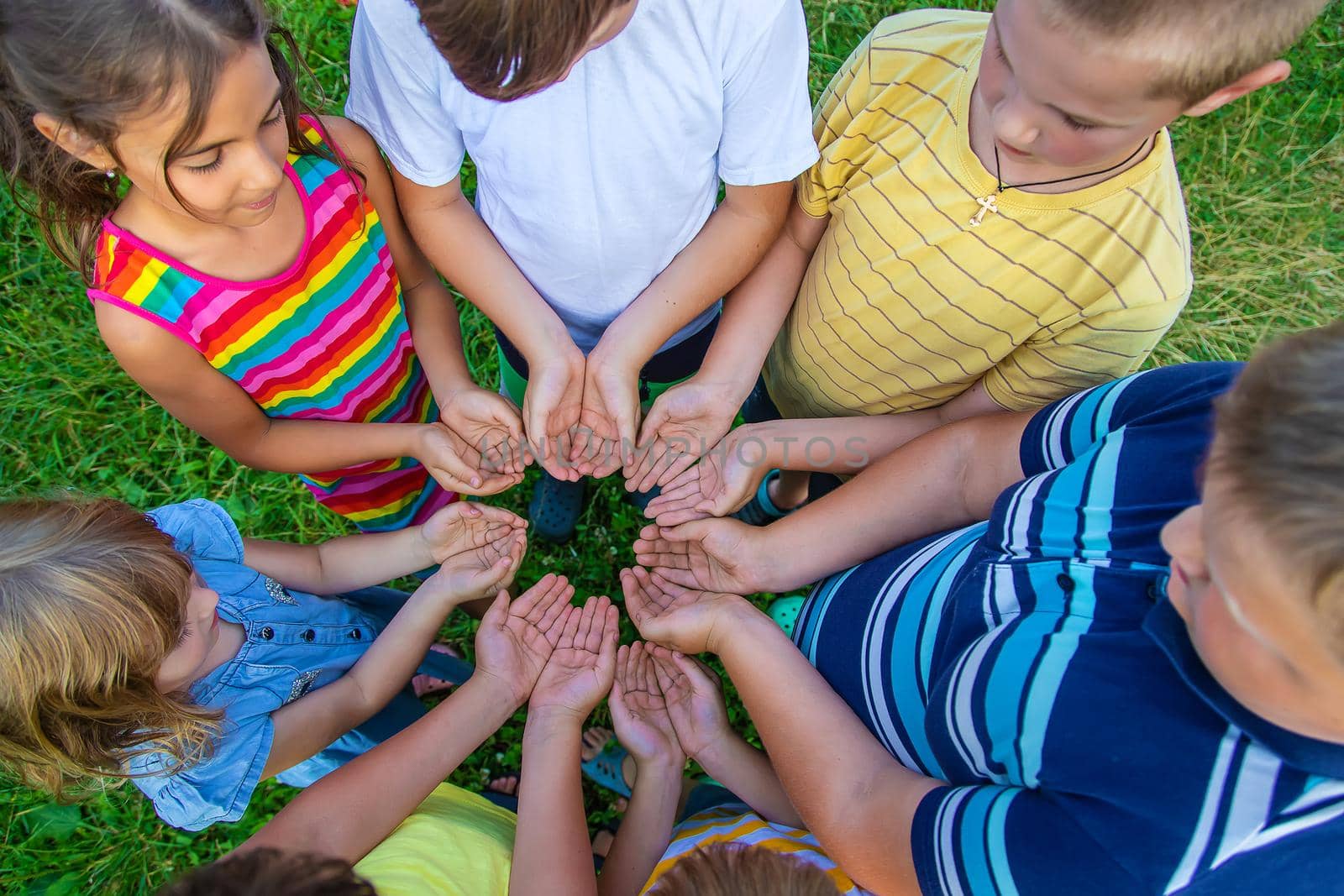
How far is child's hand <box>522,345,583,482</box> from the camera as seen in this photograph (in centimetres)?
195

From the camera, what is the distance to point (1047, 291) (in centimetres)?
149

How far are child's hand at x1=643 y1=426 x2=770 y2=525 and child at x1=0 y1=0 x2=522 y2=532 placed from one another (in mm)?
442

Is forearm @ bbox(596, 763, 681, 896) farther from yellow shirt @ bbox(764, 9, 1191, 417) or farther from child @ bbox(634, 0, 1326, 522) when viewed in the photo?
yellow shirt @ bbox(764, 9, 1191, 417)

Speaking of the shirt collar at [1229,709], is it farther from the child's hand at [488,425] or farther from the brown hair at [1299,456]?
the child's hand at [488,425]

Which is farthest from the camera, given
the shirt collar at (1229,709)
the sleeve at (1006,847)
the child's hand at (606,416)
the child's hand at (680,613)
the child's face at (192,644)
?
the child's hand at (606,416)

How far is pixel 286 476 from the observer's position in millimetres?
2928

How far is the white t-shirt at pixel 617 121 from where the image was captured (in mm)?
1453

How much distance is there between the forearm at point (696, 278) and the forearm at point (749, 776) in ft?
3.38

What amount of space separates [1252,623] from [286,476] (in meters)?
2.96

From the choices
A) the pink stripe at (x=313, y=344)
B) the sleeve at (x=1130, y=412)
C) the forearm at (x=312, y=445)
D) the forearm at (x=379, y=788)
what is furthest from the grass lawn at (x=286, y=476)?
the sleeve at (x=1130, y=412)

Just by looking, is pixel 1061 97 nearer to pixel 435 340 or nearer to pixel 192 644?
pixel 435 340

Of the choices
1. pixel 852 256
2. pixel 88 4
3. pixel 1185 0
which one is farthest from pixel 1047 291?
pixel 88 4

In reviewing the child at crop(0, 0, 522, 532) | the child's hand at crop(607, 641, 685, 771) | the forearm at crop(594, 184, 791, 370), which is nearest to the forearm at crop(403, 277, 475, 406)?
the child at crop(0, 0, 522, 532)

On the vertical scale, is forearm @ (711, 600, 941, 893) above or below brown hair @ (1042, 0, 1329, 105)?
below
